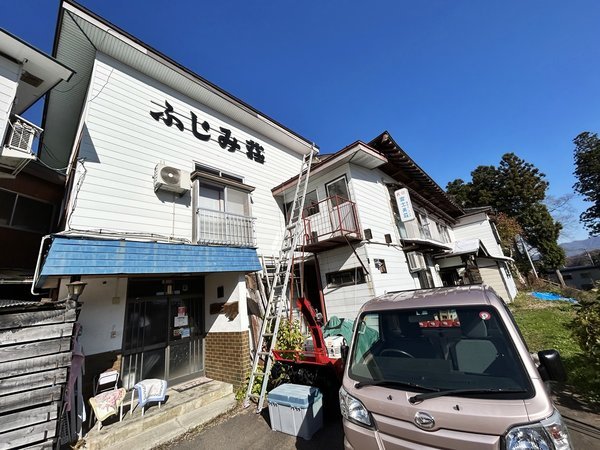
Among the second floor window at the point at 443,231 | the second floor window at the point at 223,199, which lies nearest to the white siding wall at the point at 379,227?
the second floor window at the point at 223,199

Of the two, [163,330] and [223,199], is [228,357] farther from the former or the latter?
[223,199]

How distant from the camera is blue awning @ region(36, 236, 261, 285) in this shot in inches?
177

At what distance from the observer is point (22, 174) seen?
818 centimetres

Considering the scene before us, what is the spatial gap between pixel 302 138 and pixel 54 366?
11.5 m

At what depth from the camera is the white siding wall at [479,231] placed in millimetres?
20344

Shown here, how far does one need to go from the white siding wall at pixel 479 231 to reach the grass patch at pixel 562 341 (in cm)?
603

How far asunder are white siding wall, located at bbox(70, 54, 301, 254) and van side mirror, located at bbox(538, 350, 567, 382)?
772 cm

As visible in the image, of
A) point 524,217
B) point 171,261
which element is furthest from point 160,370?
point 524,217

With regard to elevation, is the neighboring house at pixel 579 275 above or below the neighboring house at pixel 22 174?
below

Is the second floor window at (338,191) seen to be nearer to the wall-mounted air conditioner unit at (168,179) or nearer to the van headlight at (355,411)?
the wall-mounted air conditioner unit at (168,179)

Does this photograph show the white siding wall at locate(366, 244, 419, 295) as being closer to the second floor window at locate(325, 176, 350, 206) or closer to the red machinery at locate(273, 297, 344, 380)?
the second floor window at locate(325, 176, 350, 206)

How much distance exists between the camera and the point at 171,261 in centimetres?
576

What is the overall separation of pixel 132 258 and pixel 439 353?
569cm

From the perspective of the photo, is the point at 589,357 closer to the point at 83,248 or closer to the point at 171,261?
the point at 171,261
